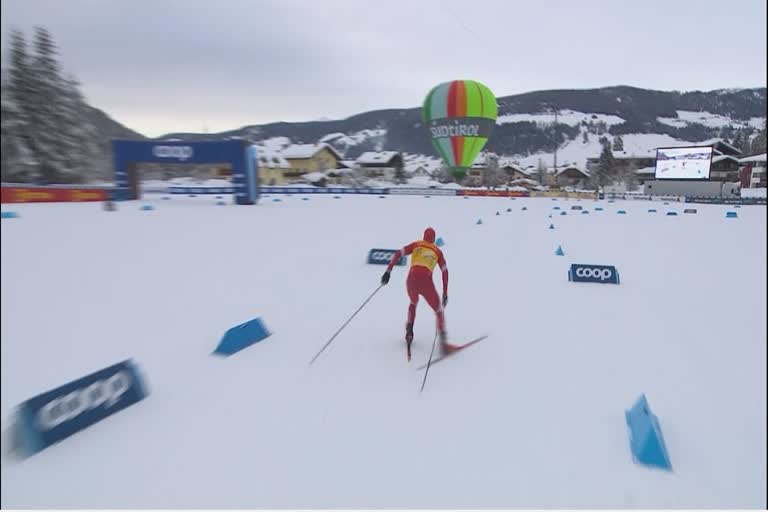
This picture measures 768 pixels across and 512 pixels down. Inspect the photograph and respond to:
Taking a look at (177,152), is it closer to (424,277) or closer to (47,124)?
(47,124)

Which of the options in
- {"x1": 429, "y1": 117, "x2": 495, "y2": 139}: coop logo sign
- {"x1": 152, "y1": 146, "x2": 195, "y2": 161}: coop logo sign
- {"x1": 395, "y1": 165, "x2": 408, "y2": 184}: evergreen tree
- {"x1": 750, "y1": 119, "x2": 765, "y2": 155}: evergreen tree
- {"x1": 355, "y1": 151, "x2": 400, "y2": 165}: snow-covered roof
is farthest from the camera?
{"x1": 355, "y1": 151, "x2": 400, "y2": 165}: snow-covered roof

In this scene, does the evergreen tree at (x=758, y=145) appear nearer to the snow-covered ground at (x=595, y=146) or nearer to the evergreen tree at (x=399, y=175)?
the snow-covered ground at (x=595, y=146)

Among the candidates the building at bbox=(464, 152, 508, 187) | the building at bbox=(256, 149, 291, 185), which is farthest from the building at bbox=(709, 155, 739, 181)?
the building at bbox=(256, 149, 291, 185)

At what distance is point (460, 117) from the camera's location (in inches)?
886

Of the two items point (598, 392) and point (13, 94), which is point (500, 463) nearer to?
point (598, 392)

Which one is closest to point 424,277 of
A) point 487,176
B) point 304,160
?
point 304,160

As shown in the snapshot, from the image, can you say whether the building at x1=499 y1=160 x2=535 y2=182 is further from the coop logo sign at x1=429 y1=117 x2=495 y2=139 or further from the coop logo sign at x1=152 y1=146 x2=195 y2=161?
the coop logo sign at x1=152 y1=146 x2=195 y2=161

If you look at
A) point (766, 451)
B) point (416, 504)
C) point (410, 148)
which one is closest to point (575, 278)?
point (766, 451)

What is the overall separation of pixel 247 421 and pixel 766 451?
417 cm

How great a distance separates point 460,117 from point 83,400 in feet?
74.0

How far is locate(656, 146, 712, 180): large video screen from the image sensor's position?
37.1 metres

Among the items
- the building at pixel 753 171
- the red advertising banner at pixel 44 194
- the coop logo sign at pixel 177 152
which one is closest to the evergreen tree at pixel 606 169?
the building at pixel 753 171

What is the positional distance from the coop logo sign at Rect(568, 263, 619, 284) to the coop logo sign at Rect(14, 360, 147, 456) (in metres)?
7.64

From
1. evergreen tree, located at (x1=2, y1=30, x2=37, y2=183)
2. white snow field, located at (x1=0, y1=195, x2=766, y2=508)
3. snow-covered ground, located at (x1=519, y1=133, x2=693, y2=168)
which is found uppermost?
snow-covered ground, located at (x1=519, y1=133, x2=693, y2=168)
